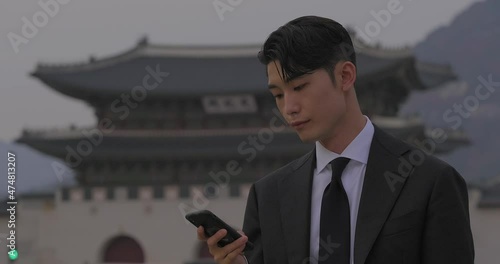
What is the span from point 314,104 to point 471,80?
6905 cm

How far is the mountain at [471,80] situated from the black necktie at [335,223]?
202 feet

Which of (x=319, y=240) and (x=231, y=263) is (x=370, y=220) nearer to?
(x=319, y=240)

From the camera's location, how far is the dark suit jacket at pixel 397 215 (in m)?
1.99

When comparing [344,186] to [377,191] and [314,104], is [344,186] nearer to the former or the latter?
[377,191]

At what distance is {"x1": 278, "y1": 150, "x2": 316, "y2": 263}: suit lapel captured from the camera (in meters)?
2.11

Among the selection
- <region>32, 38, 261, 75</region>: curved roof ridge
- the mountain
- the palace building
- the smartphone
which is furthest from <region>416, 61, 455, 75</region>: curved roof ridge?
the mountain

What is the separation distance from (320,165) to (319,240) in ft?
0.54

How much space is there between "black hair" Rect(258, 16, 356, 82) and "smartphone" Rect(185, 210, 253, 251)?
1.07 ft

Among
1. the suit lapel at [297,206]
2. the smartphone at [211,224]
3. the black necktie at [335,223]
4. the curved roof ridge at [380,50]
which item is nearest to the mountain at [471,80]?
the curved roof ridge at [380,50]

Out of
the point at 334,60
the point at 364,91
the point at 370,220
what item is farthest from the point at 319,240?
the point at 364,91

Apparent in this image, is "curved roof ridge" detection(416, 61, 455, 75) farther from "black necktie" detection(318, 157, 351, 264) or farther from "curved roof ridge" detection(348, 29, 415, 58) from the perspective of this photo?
"black necktie" detection(318, 157, 351, 264)

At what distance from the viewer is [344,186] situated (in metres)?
2.11

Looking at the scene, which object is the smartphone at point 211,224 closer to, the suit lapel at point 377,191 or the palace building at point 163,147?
the suit lapel at point 377,191

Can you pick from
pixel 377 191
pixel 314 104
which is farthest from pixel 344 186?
pixel 314 104
